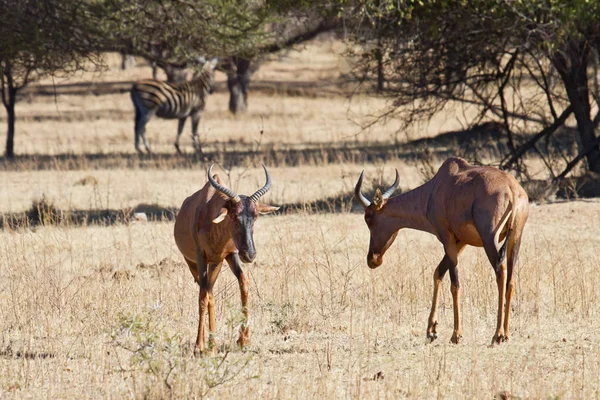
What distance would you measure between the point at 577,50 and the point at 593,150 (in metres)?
1.71

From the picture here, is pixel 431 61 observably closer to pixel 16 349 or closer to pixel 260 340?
pixel 260 340

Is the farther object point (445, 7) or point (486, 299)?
point (445, 7)

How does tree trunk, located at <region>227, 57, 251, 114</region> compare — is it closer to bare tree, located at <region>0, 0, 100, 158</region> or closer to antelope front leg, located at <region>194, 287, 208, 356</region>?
bare tree, located at <region>0, 0, 100, 158</region>

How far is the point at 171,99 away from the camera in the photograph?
24391mm

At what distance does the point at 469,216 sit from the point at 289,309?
6.48 ft

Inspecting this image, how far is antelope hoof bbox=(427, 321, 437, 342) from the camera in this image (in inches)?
296

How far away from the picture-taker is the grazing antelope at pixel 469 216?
7.12 m

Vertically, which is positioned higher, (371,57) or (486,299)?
(371,57)

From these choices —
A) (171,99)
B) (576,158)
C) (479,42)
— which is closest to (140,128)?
(171,99)

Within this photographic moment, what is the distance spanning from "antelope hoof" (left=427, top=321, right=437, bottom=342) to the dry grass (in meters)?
0.09

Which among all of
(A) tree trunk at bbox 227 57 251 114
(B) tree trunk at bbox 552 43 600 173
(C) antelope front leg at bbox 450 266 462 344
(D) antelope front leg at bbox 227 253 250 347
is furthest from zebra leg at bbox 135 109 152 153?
(C) antelope front leg at bbox 450 266 462 344

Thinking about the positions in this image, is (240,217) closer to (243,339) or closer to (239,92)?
(243,339)

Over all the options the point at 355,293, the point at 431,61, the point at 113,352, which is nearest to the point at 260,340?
the point at 113,352

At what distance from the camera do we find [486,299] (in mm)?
8812
